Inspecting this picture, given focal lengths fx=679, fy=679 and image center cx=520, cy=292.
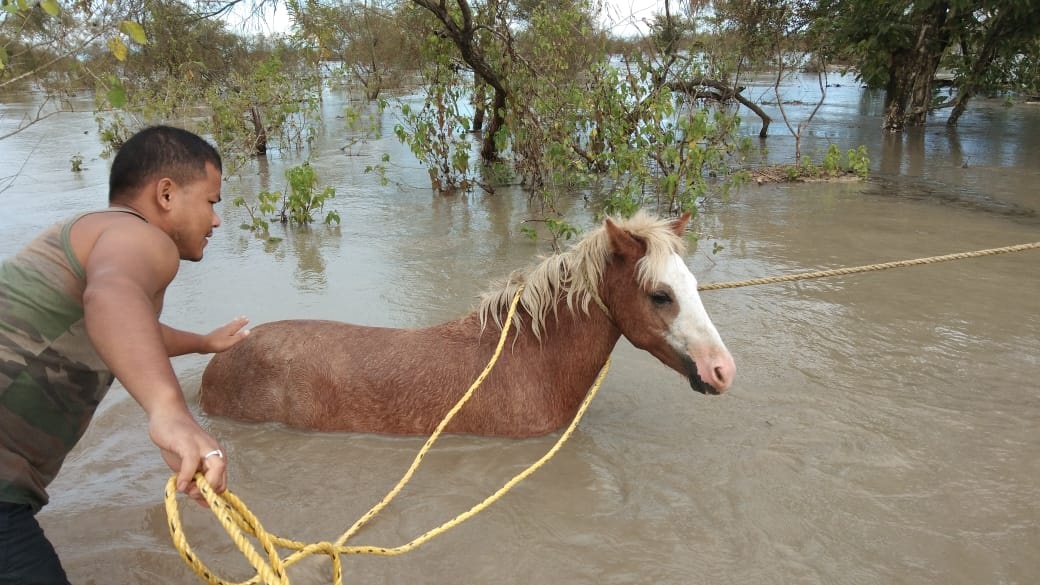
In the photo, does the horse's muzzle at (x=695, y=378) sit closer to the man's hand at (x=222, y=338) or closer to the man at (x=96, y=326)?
the man's hand at (x=222, y=338)

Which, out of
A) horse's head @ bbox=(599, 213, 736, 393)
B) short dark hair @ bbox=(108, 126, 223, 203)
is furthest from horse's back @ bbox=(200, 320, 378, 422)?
short dark hair @ bbox=(108, 126, 223, 203)

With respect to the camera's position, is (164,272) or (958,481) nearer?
(164,272)

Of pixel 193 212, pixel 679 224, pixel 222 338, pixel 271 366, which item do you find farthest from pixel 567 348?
pixel 193 212

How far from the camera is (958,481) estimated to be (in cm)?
327

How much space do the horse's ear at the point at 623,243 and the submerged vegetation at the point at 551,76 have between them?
2.06 metres

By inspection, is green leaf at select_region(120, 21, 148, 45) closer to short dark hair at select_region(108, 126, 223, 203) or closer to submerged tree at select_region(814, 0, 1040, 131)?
short dark hair at select_region(108, 126, 223, 203)

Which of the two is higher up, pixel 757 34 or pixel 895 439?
pixel 757 34

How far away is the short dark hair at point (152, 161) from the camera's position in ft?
6.41

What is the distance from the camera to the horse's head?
9.71 ft

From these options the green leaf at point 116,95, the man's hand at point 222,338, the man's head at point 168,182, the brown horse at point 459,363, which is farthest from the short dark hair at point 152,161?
the brown horse at point 459,363

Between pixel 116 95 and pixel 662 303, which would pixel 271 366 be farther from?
pixel 662 303

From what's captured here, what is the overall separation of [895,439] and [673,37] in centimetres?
782

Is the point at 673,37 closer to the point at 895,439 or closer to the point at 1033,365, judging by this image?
the point at 1033,365

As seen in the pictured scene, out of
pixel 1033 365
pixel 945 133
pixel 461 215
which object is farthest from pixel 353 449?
pixel 945 133
